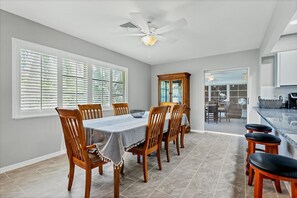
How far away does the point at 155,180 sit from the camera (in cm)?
205

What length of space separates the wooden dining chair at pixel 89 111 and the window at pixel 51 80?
2.42ft

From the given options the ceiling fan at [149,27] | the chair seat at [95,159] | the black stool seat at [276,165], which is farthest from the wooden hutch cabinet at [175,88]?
the black stool seat at [276,165]

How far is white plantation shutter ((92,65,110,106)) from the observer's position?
3752mm

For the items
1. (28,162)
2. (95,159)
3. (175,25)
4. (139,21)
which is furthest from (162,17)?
(28,162)

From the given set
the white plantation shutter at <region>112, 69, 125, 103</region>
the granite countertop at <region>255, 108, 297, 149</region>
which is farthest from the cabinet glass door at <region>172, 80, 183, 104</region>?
the granite countertop at <region>255, 108, 297, 149</region>

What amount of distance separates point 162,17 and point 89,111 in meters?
2.02

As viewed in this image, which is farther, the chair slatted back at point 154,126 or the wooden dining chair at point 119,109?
the wooden dining chair at point 119,109

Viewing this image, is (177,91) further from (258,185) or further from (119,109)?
(258,185)

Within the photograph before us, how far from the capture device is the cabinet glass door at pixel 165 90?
17.0 feet

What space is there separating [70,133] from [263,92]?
4.01 metres

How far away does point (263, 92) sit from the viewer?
3.53m

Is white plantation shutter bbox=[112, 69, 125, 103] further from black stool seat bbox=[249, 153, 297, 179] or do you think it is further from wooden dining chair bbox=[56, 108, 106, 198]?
black stool seat bbox=[249, 153, 297, 179]

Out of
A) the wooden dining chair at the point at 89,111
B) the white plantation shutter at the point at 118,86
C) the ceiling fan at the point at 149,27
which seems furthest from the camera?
the white plantation shutter at the point at 118,86

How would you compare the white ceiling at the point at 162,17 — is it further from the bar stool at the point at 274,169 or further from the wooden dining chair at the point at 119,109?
the bar stool at the point at 274,169
